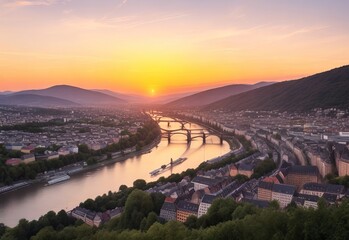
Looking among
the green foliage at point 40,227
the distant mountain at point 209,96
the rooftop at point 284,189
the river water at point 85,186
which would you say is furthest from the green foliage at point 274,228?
the distant mountain at point 209,96

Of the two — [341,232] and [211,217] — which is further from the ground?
[341,232]

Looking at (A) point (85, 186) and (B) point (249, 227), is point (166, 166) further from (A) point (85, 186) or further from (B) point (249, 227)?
(B) point (249, 227)

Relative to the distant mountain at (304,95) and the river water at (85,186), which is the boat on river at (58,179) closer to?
the river water at (85,186)

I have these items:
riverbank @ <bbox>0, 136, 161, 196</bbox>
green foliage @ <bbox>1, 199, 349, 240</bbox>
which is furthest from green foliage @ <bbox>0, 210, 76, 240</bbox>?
riverbank @ <bbox>0, 136, 161, 196</bbox>

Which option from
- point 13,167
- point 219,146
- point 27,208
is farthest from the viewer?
point 219,146

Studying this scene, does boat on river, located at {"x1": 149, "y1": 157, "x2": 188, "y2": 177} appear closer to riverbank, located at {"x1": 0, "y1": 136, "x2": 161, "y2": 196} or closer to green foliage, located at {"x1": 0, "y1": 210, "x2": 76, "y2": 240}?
riverbank, located at {"x1": 0, "y1": 136, "x2": 161, "y2": 196}

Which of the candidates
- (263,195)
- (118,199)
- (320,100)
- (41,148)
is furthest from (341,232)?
(320,100)

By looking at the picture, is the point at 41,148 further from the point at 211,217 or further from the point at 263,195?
the point at 211,217
